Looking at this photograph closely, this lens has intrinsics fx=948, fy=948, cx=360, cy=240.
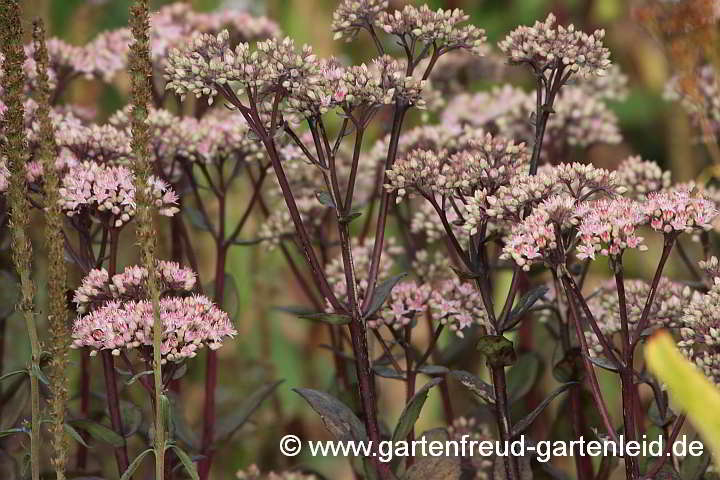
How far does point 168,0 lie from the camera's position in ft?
8.57

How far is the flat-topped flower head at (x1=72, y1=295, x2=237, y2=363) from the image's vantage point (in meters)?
0.83

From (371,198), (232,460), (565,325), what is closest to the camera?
(565,325)

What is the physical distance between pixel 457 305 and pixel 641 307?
0.19m

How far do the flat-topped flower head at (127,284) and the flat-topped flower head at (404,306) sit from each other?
22cm

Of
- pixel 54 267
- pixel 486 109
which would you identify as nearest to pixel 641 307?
pixel 486 109

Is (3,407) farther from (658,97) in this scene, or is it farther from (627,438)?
(658,97)

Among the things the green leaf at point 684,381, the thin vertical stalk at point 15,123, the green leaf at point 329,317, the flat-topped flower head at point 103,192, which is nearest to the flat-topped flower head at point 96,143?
the flat-topped flower head at point 103,192

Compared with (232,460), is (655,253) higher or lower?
higher

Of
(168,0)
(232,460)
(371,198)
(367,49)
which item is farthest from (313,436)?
(168,0)

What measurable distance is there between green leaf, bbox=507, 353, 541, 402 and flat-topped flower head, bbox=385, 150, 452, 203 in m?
0.39

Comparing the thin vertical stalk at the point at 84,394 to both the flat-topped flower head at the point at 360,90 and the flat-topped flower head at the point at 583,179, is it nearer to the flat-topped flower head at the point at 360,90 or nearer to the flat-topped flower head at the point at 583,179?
the flat-topped flower head at the point at 360,90

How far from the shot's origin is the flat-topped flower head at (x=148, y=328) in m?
0.83

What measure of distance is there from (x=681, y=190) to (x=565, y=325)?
9.8 inches

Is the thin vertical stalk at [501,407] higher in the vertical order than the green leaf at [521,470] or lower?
higher
